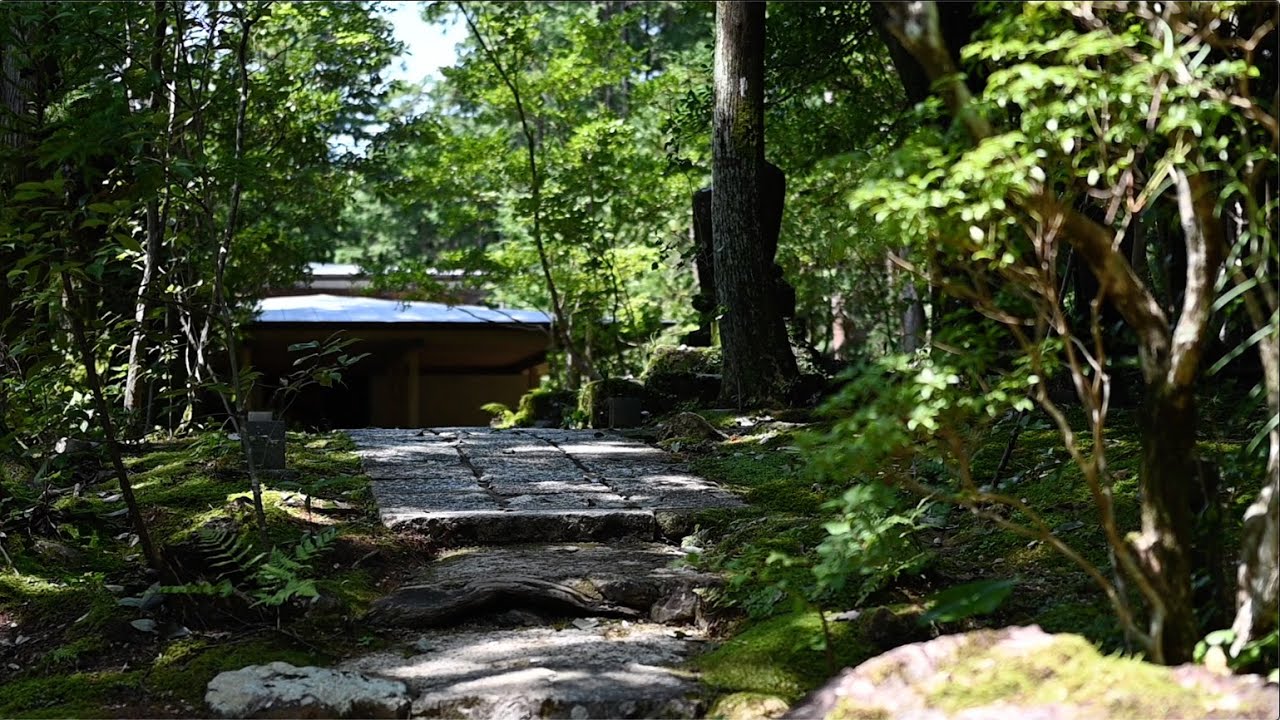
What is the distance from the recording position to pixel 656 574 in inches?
194

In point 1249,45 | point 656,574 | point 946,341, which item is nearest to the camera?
point 1249,45

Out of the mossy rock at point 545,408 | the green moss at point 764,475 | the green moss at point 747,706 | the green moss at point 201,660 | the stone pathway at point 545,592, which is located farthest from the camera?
the mossy rock at point 545,408

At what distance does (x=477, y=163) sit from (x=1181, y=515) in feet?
44.9

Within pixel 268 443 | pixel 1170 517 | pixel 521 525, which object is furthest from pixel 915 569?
pixel 268 443

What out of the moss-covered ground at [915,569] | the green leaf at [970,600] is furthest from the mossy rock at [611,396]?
the green leaf at [970,600]

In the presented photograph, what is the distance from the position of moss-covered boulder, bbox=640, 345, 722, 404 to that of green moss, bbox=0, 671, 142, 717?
6293 millimetres

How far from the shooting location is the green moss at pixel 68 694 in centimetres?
385

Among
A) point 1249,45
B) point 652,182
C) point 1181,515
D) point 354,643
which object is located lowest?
point 354,643

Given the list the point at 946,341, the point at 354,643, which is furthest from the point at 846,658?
the point at 354,643

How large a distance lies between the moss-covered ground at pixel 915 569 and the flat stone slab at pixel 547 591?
0.70ft

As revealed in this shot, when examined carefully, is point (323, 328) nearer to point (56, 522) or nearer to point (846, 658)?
point (56, 522)

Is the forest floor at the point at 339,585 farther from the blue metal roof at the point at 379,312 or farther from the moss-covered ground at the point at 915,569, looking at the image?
the blue metal roof at the point at 379,312

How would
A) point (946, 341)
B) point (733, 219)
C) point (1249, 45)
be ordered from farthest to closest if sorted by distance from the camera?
point (733, 219) → point (946, 341) → point (1249, 45)

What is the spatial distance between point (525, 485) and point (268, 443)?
1416 mm
